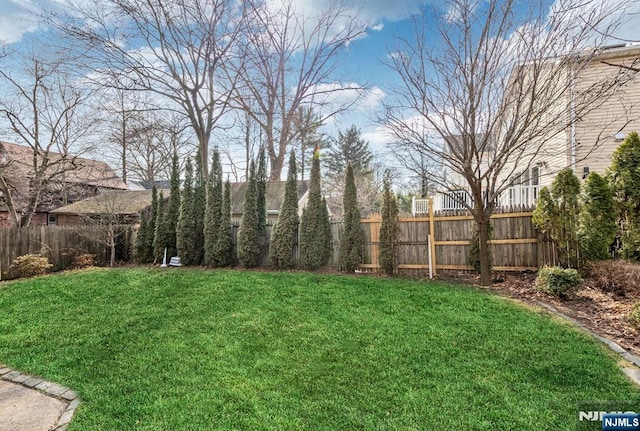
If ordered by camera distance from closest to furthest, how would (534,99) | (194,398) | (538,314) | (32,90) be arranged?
(194,398) < (538,314) < (534,99) < (32,90)

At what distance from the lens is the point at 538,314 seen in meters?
4.46

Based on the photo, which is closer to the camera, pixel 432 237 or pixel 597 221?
pixel 597 221

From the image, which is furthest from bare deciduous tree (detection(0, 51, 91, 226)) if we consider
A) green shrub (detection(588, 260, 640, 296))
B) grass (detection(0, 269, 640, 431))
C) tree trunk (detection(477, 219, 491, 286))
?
green shrub (detection(588, 260, 640, 296))

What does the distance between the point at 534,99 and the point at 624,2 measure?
1587mm

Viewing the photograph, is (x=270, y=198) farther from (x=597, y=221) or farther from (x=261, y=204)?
(x=597, y=221)

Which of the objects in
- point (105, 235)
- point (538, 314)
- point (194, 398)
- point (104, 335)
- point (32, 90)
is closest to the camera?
point (194, 398)

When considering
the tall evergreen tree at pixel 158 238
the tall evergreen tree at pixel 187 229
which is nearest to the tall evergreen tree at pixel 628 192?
the tall evergreen tree at pixel 187 229

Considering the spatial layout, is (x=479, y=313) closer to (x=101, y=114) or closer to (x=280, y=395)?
(x=280, y=395)

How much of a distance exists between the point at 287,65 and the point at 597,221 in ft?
38.8

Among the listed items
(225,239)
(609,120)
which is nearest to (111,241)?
(225,239)

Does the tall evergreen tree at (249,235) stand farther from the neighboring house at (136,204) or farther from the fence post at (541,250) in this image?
the neighboring house at (136,204)

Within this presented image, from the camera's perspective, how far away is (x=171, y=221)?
984 centimetres

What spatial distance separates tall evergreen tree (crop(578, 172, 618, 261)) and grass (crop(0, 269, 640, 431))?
280 centimetres

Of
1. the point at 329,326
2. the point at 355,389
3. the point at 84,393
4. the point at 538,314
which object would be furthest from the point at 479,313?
the point at 84,393
